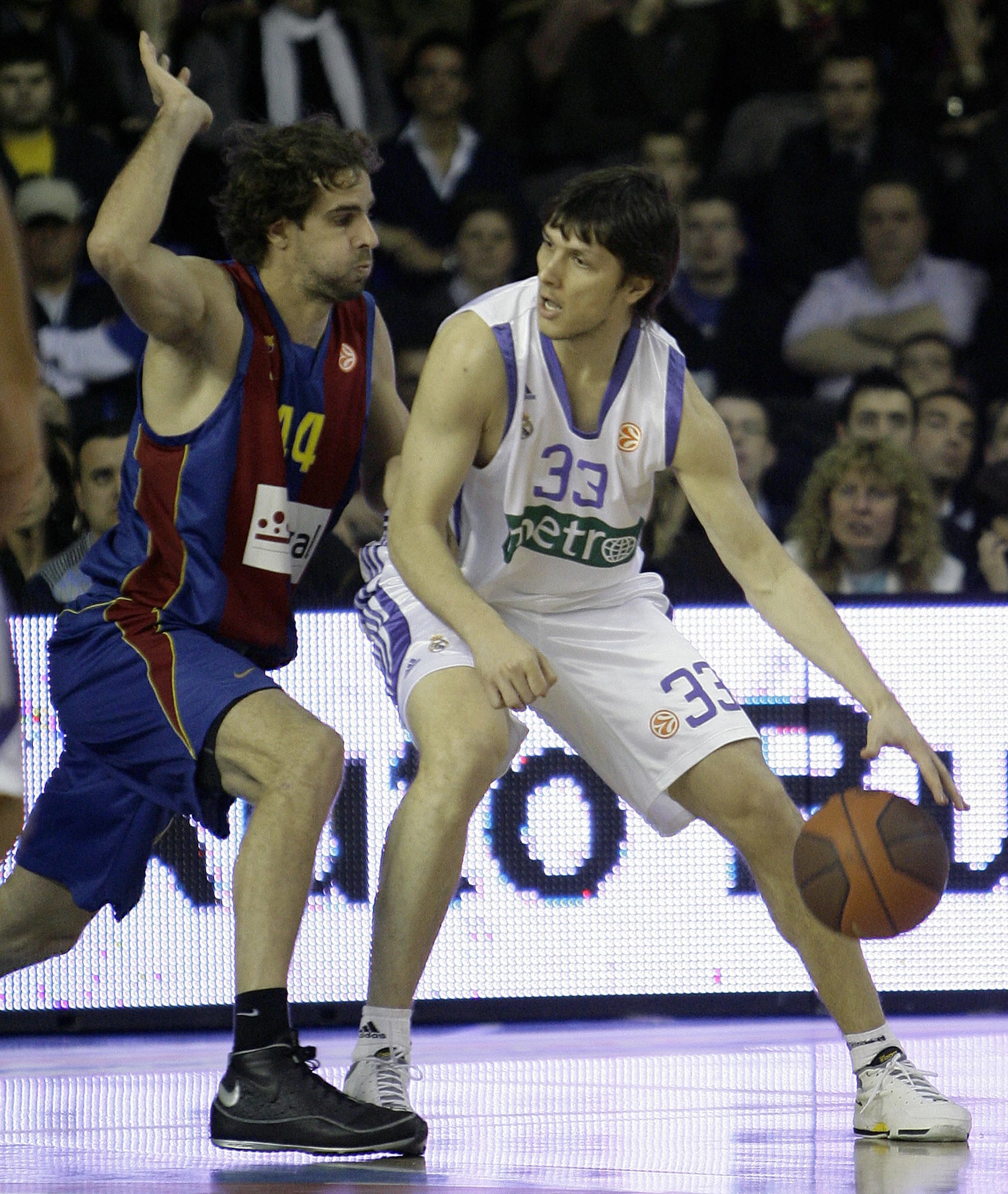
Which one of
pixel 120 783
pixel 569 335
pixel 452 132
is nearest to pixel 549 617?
pixel 569 335

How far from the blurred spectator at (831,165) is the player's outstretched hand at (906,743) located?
4.92 meters

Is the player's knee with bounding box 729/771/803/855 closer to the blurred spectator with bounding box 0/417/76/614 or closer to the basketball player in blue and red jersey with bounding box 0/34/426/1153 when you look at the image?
the basketball player in blue and red jersey with bounding box 0/34/426/1153

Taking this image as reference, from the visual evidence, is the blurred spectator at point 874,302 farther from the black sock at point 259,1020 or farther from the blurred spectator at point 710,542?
the black sock at point 259,1020

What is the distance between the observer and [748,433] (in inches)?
277

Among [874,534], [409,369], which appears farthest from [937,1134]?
[409,369]

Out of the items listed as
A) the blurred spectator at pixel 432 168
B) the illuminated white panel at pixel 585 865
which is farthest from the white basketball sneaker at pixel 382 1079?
the blurred spectator at pixel 432 168

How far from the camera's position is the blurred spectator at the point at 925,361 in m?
7.67

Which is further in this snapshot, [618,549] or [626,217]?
[618,549]

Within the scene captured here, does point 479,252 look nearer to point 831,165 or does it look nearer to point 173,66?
point 173,66

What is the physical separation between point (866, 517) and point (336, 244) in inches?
113

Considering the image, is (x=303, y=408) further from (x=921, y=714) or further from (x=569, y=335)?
(x=921, y=714)

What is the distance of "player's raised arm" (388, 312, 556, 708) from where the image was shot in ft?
11.9

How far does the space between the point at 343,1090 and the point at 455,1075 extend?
784 mm

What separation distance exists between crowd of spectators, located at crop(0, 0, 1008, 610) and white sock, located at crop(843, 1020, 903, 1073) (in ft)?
8.29
